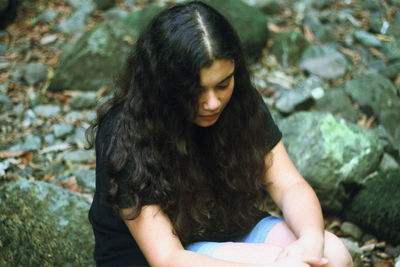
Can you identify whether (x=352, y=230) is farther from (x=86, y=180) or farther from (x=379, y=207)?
(x=86, y=180)

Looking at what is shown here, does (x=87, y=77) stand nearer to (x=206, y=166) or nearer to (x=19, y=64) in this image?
(x=19, y=64)

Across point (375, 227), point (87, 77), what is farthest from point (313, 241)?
point (87, 77)

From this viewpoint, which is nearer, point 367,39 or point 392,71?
point 392,71

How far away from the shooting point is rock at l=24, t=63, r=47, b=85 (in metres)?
4.88

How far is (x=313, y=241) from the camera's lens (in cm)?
203

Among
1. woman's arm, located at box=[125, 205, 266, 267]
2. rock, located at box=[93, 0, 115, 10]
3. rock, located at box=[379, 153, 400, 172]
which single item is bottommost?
rock, located at box=[379, 153, 400, 172]

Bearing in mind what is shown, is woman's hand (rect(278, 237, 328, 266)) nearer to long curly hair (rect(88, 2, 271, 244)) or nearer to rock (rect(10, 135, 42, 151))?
long curly hair (rect(88, 2, 271, 244))

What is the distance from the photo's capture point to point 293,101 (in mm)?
4449

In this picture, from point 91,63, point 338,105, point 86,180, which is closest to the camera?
point 86,180

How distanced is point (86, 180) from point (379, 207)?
7.93ft

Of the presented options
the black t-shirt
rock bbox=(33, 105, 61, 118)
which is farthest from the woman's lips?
rock bbox=(33, 105, 61, 118)

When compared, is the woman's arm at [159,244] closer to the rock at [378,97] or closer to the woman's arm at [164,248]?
the woman's arm at [164,248]

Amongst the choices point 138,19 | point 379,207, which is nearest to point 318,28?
point 138,19

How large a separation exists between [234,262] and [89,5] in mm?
5043
